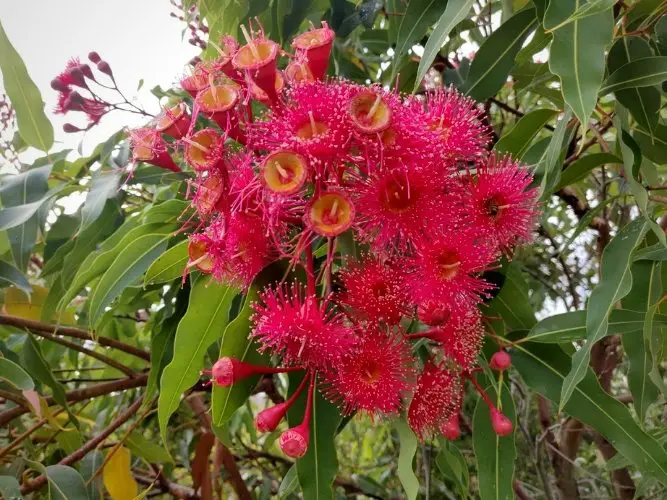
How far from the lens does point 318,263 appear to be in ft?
2.71

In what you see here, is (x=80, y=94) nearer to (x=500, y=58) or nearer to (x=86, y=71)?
(x=86, y=71)

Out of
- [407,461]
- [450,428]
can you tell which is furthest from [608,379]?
[407,461]

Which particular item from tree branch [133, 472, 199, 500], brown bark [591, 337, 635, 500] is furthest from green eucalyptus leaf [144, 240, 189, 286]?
brown bark [591, 337, 635, 500]

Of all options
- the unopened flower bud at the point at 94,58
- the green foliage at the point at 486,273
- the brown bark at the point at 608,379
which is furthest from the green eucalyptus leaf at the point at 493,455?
the unopened flower bud at the point at 94,58

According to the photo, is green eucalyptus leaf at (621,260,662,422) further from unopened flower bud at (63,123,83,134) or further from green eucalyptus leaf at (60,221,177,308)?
unopened flower bud at (63,123,83,134)

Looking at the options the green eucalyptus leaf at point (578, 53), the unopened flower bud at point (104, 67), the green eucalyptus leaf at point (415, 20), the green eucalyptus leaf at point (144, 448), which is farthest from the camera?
the green eucalyptus leaf at point (144, 448)

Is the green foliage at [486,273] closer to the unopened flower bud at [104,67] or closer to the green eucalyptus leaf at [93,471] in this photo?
the green eucalyptus leaf at [93,471]

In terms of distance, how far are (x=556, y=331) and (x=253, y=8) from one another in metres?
0.60

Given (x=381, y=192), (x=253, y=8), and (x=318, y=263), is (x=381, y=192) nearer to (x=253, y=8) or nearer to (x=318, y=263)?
(x=318, y=263)

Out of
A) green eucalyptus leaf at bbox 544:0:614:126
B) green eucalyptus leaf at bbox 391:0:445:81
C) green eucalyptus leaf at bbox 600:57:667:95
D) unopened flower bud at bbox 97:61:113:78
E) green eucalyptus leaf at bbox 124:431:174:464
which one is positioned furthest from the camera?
green eucalyptus leaf at bbox 124:431:174:464

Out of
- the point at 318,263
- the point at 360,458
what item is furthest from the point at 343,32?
the point at 360,458

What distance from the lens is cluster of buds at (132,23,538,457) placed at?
59 centimetres

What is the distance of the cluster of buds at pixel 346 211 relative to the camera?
59 cm

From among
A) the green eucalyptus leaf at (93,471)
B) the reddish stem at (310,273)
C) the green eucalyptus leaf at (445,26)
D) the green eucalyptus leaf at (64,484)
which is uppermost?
the green eucalyptus leaf at (445,26)
